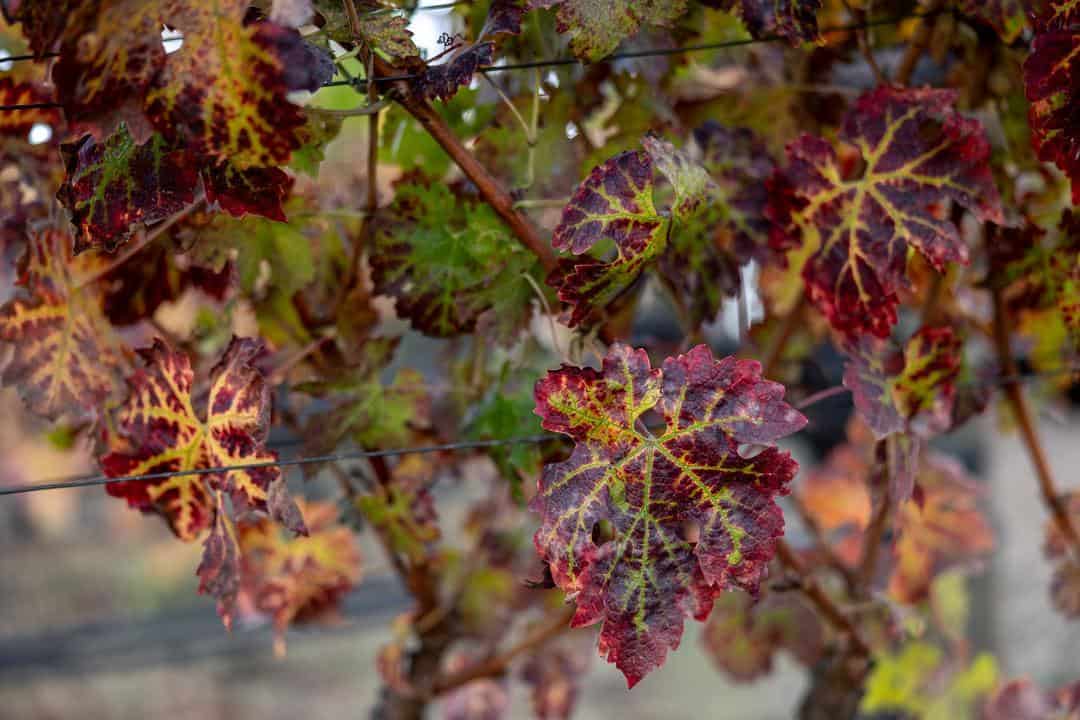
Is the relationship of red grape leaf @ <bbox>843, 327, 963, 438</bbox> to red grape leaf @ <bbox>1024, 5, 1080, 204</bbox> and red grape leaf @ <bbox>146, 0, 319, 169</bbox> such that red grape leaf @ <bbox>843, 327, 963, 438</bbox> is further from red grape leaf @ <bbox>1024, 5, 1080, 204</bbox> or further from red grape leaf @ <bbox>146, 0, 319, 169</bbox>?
red grape leaf @ <bbox>146, 0, 319, 169</bbox>

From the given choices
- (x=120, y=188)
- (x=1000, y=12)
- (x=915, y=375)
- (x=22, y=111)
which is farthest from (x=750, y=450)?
(x=22, y=111)

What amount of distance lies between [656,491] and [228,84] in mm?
308

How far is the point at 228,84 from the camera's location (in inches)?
18.9

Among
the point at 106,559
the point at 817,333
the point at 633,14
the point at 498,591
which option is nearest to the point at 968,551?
the point at 817,333

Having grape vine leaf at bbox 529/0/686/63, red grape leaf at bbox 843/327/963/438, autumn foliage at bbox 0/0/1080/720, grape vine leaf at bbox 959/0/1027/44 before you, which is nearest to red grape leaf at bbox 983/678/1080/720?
autumn foliage at bbox 0/0/1080/720

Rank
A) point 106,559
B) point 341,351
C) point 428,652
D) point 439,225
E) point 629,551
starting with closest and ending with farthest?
point 629,551 → point 439,225 → point 341,351 → point 428,652 → point 106,559

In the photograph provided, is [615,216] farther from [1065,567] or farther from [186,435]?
[1065,567]

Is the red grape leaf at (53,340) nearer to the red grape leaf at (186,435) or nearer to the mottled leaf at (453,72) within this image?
the red grape leaf at (186,435)

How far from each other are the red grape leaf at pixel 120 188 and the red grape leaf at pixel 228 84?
0.21ft

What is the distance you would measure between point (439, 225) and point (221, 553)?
0.88ft

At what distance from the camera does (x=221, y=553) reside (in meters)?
0.62

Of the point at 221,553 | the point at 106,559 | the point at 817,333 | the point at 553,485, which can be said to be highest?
the point at 553,485

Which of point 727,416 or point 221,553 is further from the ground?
point 727,416

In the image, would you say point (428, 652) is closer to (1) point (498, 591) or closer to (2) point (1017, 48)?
Answer: (1) point (498, 591)
